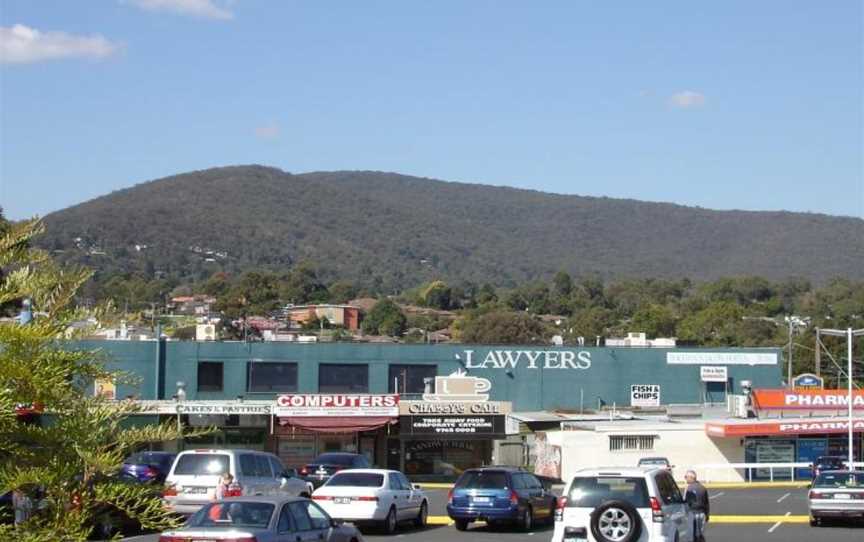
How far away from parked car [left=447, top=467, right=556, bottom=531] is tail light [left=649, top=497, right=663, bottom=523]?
36.1ft

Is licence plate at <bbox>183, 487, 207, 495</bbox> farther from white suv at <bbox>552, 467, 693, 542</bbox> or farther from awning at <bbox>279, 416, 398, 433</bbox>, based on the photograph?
awning at <bbox>279, 416, 398, 433</bbox>

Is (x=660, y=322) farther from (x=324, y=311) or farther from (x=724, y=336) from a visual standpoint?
(x=324, y=311)

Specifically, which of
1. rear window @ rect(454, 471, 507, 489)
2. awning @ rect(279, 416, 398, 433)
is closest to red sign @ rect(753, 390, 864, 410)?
awning @ rect(279, 416, 398, 433)

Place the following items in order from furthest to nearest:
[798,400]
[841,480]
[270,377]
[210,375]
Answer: [270,377]
[210,375]
[798,400]
[841,480]

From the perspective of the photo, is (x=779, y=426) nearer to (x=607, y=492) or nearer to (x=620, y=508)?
(x=607, y=492)

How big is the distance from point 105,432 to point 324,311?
152227 millimetres

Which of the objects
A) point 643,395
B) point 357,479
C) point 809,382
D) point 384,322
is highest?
point 384,322

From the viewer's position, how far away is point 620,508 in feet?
59.3

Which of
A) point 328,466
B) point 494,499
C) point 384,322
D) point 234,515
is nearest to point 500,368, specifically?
point 328,466

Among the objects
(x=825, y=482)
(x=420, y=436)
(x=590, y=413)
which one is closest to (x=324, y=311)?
(x=590, y=413)

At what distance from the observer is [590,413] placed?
6819 centimetres

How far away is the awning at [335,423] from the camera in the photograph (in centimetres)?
5297

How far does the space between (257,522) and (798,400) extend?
158 feet

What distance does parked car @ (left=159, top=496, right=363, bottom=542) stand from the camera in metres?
16.4
